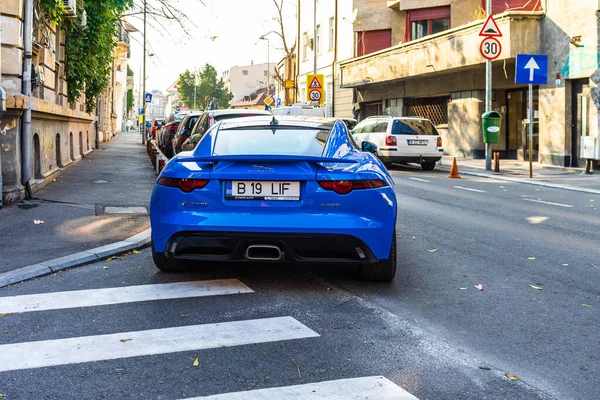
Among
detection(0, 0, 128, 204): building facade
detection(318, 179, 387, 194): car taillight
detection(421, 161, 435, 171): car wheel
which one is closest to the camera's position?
detection(318, 179, 387, 194): car taillight

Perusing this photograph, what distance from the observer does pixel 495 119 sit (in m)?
20.8

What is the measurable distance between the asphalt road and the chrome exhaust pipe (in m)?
0.29

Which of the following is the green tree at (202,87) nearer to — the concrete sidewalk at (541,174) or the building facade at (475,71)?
the building facade at (475,71)

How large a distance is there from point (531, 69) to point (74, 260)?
49.7 feet

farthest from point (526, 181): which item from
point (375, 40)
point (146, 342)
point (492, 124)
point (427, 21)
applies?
point (375, 40)

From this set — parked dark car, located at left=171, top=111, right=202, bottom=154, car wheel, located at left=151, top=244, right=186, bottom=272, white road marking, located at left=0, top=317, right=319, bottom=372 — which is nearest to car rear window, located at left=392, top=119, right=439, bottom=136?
parked dark car, located at left=171, top=111, right=202, bottom=154

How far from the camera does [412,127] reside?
21.8 m

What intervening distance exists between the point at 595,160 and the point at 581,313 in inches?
662

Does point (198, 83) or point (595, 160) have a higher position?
point (198, 83)

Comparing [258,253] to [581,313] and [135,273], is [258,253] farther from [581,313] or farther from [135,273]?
[581,313]

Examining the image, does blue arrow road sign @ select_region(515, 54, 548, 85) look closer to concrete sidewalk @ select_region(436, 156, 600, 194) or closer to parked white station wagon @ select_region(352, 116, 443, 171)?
concrete sidewalk @ select_region(436, 156, 600, 194)

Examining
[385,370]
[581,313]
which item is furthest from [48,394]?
[581,313]

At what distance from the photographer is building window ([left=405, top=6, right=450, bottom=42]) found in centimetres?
3375

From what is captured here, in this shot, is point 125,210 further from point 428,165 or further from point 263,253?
point 428,165
